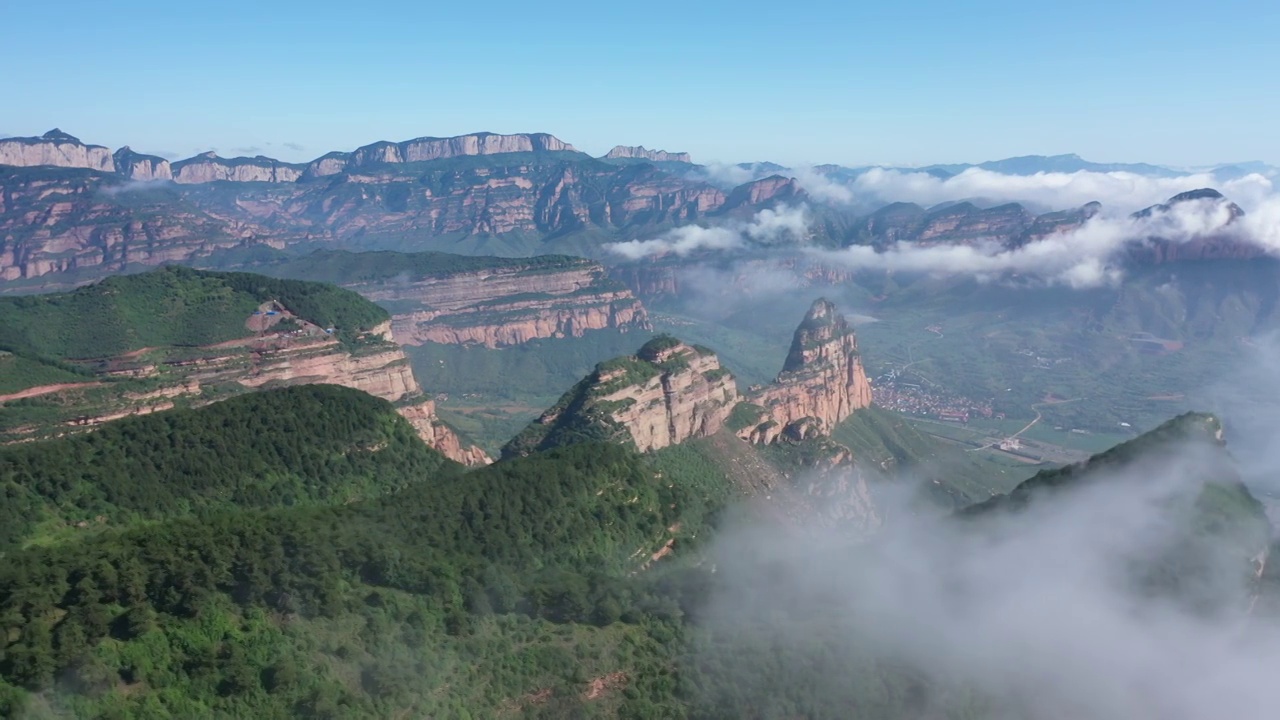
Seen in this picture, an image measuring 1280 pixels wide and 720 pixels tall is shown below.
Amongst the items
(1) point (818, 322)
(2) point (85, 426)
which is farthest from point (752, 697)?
(1) point (818, 322)

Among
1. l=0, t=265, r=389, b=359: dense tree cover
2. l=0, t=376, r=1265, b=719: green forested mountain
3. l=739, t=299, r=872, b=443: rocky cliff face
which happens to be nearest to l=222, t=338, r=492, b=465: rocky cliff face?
l=0, t=265, r=389, b=359: dense tree cover

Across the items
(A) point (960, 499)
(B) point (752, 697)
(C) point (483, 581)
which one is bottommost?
(A) point (960, 499)

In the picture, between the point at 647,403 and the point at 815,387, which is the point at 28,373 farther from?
the point at 815,387

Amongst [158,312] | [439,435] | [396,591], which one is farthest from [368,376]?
[396,591]

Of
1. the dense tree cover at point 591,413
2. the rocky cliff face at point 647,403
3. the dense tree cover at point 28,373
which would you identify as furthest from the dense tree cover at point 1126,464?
the dense tree cover at point 28,373

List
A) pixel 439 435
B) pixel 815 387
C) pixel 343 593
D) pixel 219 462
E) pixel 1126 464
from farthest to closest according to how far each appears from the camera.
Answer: pixel 815 387, pixel 439 435, pixel 1126 464, pixel 219 462, pixel 343 593

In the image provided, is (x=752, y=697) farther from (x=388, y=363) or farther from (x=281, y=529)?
(x=388, y=363)
